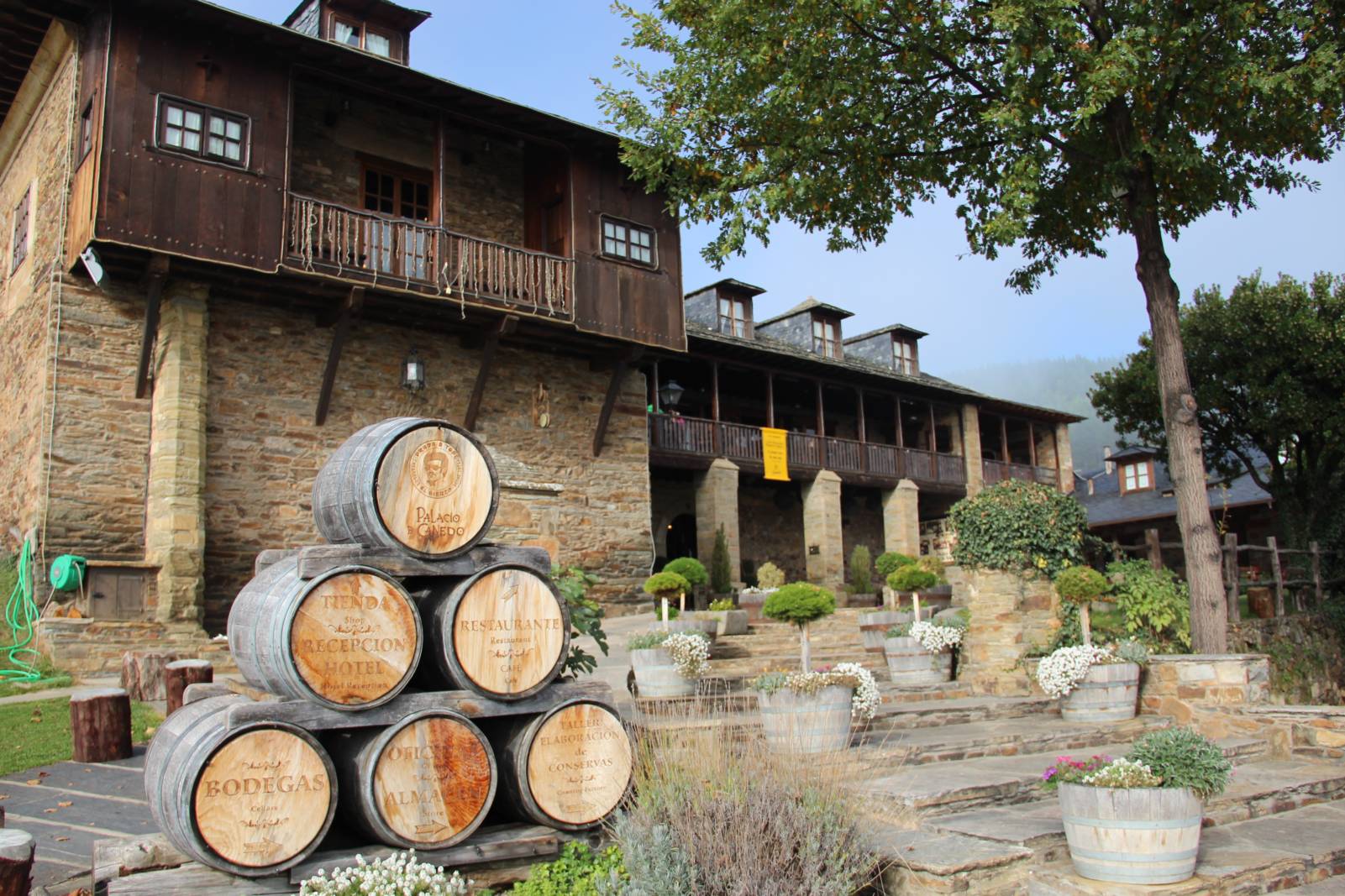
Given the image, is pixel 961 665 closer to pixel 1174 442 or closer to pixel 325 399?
pixel 1174 442

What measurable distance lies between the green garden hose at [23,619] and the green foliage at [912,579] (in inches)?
421

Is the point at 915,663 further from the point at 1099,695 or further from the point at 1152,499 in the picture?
the point at 1152,499

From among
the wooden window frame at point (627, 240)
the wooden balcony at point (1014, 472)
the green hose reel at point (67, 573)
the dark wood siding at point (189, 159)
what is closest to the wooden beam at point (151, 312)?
the dark wood siding at point (189, 159)

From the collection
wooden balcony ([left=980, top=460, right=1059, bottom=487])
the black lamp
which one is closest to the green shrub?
the black lamp

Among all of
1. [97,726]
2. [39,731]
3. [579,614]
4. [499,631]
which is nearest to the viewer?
[499,631]

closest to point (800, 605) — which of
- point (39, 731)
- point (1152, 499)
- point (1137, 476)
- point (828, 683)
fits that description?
point (828, 683)

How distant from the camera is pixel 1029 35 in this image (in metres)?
8.67

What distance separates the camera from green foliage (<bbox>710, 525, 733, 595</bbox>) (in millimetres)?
17781

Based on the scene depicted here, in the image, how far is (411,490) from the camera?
3.97 metres

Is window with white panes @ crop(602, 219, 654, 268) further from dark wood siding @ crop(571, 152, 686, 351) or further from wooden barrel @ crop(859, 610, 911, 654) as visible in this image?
wooden barrel @ crop(859, 610, 911, 654)

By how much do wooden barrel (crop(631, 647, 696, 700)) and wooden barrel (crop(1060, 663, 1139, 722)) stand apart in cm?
316

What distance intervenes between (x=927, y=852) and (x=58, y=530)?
9.74m

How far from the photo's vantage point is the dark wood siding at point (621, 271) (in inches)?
561

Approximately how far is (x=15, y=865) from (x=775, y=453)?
1767 centimetres
